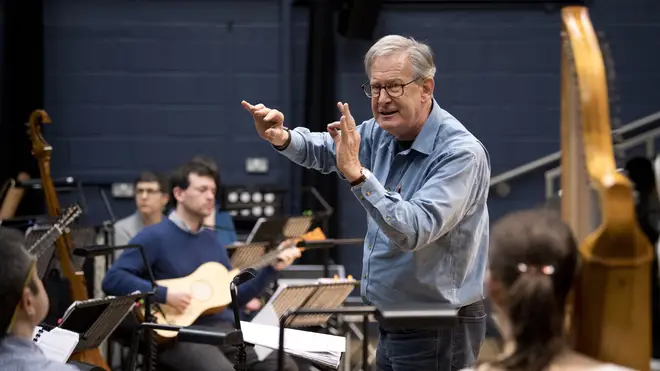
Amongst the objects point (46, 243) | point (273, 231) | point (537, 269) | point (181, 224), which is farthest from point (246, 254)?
Result: point (537, 269)

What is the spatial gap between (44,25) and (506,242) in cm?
632

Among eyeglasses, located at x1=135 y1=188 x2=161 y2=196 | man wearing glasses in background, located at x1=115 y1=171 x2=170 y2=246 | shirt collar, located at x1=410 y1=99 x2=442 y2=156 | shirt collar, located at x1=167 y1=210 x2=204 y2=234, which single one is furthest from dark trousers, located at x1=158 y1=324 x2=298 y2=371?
shirt collar, located at x1=410 y1=99 x2=442 y2=156

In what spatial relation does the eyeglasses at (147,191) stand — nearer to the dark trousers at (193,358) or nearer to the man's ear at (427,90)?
the dark trousers at (193,358)

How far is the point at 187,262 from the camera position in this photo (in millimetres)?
4715

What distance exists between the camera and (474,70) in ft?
23.7

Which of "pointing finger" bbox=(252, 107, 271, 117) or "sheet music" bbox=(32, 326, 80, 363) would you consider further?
"sheet music" bbox=(32, 326, 80, 363)

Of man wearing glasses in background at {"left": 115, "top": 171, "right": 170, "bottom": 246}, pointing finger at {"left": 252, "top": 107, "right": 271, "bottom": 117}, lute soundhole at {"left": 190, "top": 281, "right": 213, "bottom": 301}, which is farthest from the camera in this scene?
man wearing glasses in background at {"left": 115, "top": 171, "right": 170, "bottom": 246}

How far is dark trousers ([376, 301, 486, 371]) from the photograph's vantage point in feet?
8.37

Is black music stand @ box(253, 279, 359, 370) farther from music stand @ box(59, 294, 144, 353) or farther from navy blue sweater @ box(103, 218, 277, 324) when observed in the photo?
music stand @ box(59, 294, 144, 353)

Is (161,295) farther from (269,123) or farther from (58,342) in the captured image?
(269,123)

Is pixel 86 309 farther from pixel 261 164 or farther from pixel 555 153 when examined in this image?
pixel 555 153

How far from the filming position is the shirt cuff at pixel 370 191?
94.6 inches

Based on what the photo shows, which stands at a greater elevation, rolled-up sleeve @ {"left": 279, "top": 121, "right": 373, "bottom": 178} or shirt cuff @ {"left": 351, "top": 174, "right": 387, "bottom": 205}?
rolled-up sleeve @ {"left": 279, "top": 121, "right": 373, "bottom": 178}

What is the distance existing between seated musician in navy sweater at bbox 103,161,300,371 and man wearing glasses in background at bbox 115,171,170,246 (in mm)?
1151
